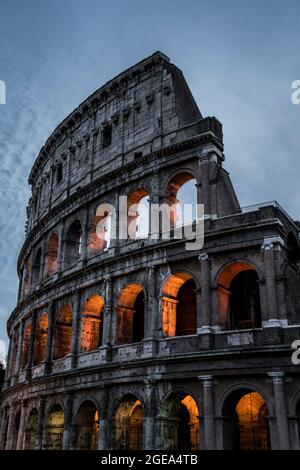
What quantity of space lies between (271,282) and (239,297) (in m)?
3.07

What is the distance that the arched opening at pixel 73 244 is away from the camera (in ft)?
81.5

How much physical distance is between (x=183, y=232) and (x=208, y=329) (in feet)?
12.0

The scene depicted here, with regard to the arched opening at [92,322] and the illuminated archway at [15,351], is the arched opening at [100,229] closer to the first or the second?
the arched opening at [92,322]

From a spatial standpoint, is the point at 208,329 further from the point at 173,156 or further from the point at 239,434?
the point at 173,156

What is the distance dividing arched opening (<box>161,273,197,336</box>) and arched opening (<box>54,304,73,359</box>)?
220 inches

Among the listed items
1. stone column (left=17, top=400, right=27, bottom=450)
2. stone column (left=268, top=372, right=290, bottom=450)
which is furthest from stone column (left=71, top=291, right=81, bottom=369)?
stone column (left=268, top=372, right=290, bottom=450)

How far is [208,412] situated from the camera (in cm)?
1622

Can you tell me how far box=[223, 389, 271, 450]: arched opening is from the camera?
16484mm

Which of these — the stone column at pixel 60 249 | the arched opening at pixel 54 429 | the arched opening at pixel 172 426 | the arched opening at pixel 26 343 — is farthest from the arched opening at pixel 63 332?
the arched opening at pixel 172 426

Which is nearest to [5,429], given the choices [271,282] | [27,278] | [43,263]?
[27,278]

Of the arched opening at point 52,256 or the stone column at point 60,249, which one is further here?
the arched opening at point 52,256

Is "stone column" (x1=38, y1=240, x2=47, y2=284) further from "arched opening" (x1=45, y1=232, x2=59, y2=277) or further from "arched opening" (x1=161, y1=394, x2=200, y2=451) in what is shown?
"arched opening" (x1=161, y1=394, x2=200, y2=451)

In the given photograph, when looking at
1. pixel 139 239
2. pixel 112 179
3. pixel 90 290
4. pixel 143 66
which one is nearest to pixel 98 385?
pixel 90 290

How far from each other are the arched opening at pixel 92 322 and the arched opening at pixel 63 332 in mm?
1676
